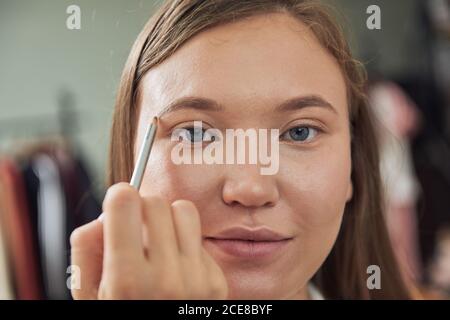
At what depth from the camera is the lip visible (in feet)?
1.64

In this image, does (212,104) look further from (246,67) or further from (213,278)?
(213,278)

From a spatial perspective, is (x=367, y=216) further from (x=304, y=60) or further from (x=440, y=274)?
(x=440, y=274)

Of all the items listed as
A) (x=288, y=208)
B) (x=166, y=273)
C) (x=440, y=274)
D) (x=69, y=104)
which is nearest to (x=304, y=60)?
(x=288, y=208)

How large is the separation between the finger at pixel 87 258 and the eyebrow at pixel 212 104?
13 centimetres

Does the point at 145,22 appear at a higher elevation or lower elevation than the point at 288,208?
higher

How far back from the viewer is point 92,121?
1303 mm

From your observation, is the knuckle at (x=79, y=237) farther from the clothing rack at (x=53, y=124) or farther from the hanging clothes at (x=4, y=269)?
the clothing rack at (x=53, y=124)

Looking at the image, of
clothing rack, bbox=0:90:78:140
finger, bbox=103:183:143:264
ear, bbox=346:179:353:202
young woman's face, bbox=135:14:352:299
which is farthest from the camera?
clothing rack, bbox=0:90:78:140

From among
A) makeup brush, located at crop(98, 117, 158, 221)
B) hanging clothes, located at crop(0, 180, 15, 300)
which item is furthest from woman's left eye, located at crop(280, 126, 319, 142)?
hanging clothes, located at crop(0, 180, 15, 300)

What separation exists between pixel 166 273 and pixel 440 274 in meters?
1.46

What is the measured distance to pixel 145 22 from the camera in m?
0.57

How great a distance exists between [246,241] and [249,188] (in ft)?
0.17

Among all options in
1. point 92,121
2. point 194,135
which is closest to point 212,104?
point 194,135

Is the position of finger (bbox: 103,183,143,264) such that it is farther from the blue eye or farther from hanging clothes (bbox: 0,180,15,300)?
hanging clothes (bbox: 0,180,15,300)
